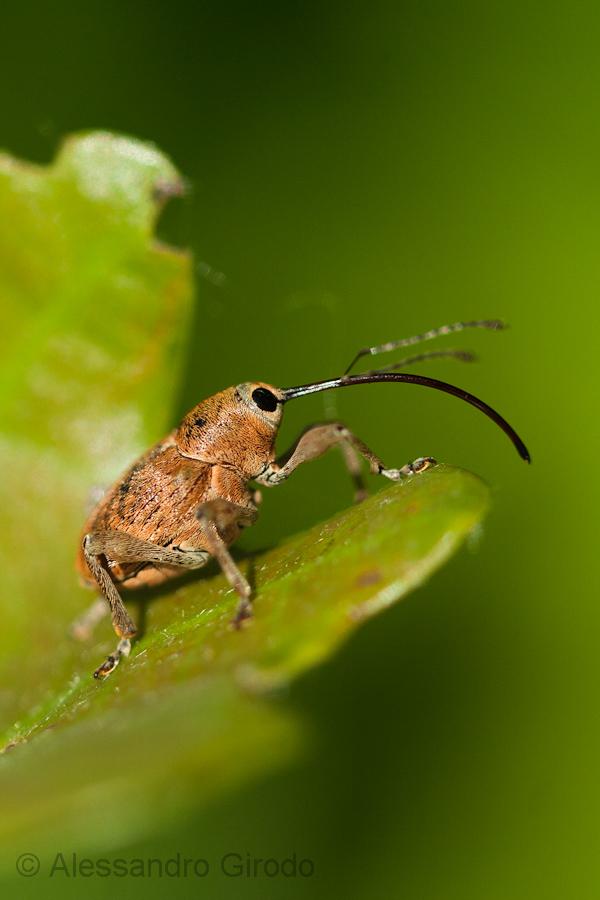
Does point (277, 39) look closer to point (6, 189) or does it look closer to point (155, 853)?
point (6, 189)

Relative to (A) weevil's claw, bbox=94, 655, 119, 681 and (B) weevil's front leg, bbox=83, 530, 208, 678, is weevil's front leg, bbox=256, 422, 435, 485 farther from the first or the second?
(A) weevil's claw, bbox=94, 655, 119, 681

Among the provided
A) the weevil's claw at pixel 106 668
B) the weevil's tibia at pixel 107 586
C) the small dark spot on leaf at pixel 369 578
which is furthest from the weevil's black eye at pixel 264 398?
the small dark spot on leaf at pixel 369 578

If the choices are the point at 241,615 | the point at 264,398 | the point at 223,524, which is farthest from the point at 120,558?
the point at 241,615

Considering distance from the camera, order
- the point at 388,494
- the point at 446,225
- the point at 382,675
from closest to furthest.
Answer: the point at 388,494, the point at 382,675, the point at 446,225

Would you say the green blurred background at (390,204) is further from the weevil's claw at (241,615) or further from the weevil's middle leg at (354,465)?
the weevil's claw at (241,615)

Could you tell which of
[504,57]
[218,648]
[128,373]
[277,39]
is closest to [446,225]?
[504,57]

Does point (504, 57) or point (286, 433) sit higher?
point (504, 57)

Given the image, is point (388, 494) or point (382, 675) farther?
point (382, 675)

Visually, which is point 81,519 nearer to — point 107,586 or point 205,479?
point 107,586
